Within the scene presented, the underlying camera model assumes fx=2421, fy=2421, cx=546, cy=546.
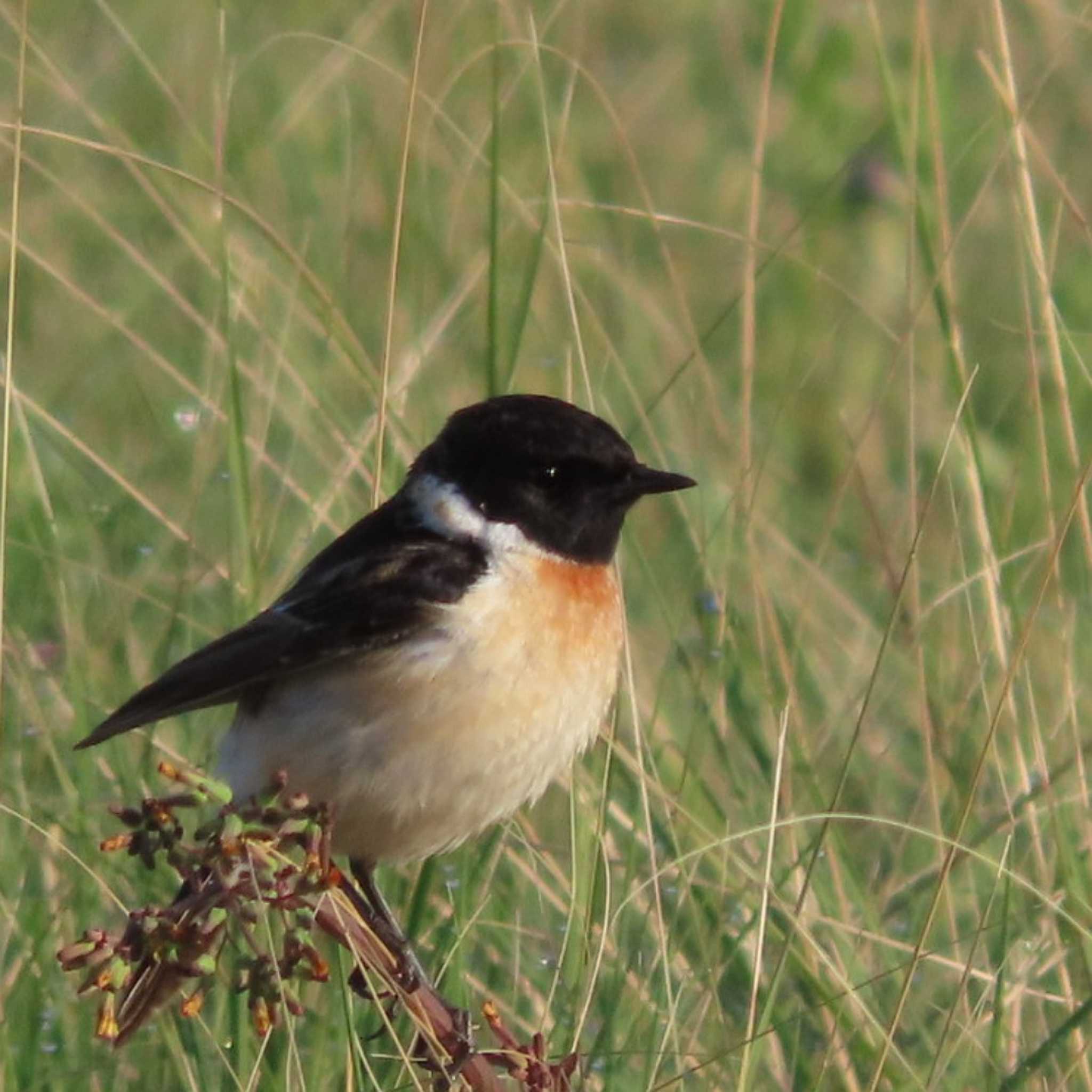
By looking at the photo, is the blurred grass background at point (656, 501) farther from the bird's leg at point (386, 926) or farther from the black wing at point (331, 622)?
the black wing at point (331, 622)

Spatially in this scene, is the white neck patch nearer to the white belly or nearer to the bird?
the bird

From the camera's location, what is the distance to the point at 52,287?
→ 694 centimetres

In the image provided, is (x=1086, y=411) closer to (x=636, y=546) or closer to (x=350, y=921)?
(x=636, y=546)

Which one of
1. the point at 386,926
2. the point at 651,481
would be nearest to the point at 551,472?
the point at 651,481

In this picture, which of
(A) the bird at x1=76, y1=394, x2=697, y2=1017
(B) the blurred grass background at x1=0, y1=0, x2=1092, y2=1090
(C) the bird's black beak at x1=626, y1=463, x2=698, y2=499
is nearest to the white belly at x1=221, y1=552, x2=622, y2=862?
(A) the bird at x1=76, y1=394, x2=697, y2=1017

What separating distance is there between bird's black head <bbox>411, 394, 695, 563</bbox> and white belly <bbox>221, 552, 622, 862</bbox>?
0.16 meters

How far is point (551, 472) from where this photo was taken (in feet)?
12.9

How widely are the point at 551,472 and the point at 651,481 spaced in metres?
0.16

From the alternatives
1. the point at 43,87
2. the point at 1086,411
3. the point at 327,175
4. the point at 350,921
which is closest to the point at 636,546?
the point at 350,921

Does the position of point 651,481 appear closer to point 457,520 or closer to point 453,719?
point 457,520

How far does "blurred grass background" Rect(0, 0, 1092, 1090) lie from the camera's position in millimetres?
3590

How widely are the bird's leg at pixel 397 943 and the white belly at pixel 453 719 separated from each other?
0.36 feet

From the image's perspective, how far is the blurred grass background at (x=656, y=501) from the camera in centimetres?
359

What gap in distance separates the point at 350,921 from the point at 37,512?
1.81 m
